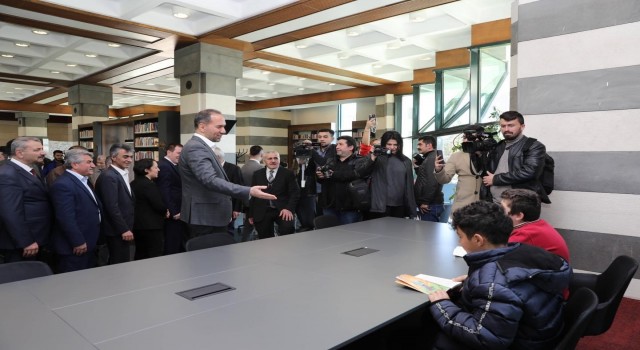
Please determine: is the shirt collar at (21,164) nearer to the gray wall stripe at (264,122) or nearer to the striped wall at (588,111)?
the striped wall at (588,111)

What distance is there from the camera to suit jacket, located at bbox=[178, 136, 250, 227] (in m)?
2.88

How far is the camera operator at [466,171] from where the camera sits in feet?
12.8

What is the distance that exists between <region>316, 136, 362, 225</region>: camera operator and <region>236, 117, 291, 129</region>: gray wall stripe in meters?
11.8

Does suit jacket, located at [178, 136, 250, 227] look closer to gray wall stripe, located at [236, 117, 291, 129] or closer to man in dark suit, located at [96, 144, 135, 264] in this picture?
man in dark suit, located at [96, 144, 135, 264]

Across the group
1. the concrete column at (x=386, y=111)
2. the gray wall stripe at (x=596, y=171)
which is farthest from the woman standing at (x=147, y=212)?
the concrete column at (x=386, y=111)

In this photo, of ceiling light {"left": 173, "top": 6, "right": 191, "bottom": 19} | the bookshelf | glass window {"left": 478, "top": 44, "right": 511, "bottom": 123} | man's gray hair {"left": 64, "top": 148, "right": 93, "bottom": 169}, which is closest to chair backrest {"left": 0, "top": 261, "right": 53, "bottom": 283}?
man's gray hair {"left": 64, "top": 148, "right": 93, "bottom": 169}

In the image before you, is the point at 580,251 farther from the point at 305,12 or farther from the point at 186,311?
the point at 305,12

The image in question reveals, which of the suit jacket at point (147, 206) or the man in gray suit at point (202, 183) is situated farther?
the suit jacket at point (147, 206)

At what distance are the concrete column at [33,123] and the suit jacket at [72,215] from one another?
552 inches

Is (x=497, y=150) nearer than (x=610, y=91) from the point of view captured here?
No

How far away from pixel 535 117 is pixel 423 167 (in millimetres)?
1444

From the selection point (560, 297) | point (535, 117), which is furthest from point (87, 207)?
point (535, 117)

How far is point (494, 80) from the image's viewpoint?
7168mm

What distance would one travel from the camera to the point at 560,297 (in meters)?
1.66
